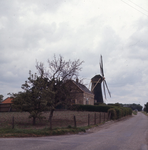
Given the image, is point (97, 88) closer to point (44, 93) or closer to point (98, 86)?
point (98, 86)

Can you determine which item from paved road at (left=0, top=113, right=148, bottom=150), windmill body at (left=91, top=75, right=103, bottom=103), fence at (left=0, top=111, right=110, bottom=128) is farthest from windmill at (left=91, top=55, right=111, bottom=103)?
paved road at (left=0, top=113, right=148, bottom=150)

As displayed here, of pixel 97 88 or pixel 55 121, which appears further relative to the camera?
pixel 97 88

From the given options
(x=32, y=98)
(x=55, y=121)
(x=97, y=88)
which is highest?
(x=97, y=88)

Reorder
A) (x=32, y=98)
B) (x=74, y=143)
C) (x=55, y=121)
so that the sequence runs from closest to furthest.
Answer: (x=74, y=143) → (x=32, y=98) → (x=55, y=121)

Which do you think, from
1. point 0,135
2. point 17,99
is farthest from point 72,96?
point 0,135

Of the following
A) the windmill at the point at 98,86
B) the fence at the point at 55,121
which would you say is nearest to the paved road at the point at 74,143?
the fence at the point at 55,121

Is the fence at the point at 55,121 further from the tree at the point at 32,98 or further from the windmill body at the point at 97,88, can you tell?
the windmill body at the point at 97,88

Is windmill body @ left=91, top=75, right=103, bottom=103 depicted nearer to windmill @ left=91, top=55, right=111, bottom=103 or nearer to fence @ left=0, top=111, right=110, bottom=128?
windmill @ left=91, top=55, right=111, bottom=103

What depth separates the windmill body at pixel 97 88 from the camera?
59.3 metres

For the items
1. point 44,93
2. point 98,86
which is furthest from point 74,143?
point 98,86

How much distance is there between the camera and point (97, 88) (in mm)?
60094

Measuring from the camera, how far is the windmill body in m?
59.3

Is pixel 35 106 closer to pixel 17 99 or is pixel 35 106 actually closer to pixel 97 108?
pixel 17 99

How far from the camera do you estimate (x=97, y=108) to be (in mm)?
41781
